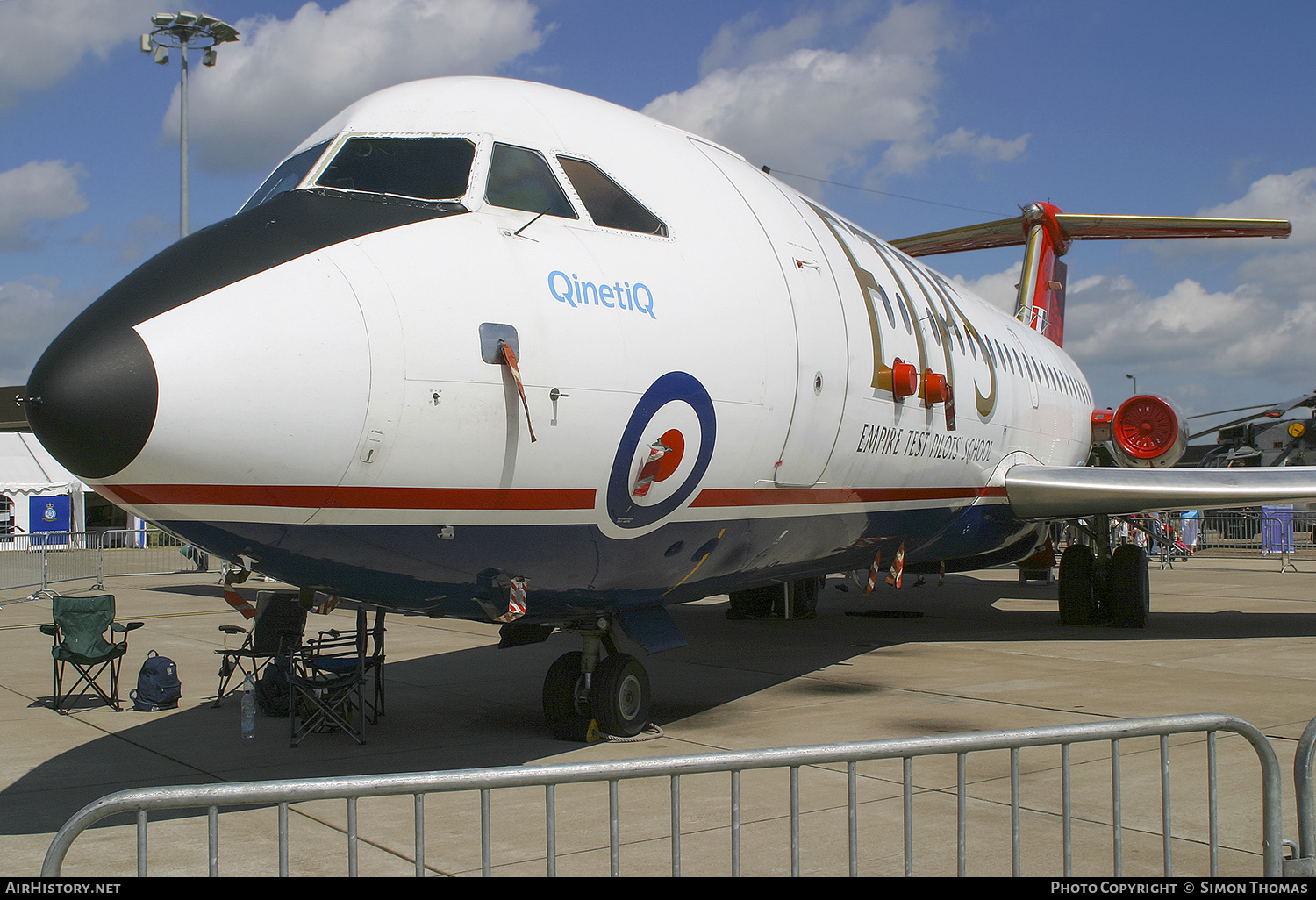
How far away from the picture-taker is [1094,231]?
19.0m

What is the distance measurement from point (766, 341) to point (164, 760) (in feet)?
14.7

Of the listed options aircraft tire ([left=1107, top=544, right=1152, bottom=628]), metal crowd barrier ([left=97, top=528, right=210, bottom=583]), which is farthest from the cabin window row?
metal crowd barrier ([left=97, top=528, right=210, bottom=583])

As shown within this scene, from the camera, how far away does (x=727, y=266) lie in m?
6.22

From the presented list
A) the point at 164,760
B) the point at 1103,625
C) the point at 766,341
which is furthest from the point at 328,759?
the point at 1103,625

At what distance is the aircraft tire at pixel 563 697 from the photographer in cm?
689

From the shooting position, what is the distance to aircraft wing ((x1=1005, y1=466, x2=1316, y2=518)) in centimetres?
1115

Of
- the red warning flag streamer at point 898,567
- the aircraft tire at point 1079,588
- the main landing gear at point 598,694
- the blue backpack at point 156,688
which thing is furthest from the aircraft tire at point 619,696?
the aircraft tire at point 1079,588

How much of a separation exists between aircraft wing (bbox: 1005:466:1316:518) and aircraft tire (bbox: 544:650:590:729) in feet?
19.4

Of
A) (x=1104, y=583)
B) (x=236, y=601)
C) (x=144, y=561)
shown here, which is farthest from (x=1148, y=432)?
(x=144, y=561)

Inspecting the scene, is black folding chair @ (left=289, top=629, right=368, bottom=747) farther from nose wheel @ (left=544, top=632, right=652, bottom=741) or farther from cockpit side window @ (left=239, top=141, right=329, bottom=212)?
cockpit side window @ (left=239, top=141, right=329, bottom=212)

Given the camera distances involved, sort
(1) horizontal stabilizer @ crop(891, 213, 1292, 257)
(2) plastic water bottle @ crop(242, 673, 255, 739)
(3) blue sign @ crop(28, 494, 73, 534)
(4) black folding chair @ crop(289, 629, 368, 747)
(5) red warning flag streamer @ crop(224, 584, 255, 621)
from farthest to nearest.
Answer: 1. (3) blue sign @ crop(28, 494, 73, 534)
2. (1) horizontal stabilizer @ crop(891, 213, 1292, 257)
3. (2) plastic water bottle @ crop(242, 673, 255, 739)
4. (4) black folding chair @ crop(289, 629, 368, 747)
5. (5) red warning flag streamer @ crop(224, 584, 255, 621)

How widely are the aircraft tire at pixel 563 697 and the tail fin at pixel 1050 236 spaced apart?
12.6 m

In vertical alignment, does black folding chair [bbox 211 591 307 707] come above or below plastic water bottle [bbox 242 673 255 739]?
above

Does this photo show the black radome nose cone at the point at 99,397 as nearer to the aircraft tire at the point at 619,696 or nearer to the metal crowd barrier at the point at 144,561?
the aircraft tire at the point at 619,696
